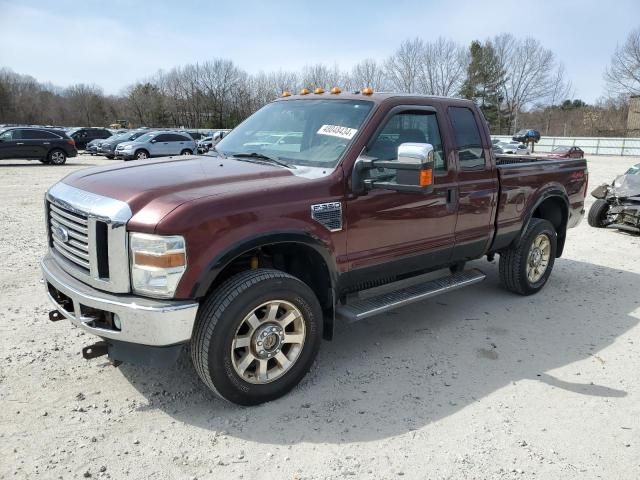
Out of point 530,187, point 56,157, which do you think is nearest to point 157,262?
point 530,187

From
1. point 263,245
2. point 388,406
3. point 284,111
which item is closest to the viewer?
point 263,245

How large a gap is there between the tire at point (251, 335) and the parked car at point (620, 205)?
301 inches

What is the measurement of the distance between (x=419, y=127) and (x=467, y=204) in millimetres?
832

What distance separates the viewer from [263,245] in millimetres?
3127

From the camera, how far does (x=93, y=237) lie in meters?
2.94

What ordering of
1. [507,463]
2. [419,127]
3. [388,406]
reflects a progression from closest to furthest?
[507,463] → [388,406] → [419,127]

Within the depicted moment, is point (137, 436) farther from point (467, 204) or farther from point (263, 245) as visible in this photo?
point (467, 204)

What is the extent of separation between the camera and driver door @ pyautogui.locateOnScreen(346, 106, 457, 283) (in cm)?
365

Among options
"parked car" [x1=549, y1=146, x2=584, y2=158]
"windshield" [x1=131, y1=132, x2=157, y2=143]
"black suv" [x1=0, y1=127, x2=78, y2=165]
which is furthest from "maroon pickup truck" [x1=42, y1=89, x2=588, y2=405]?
"windshield" [x1=131, y1=132, x2=157, y2=143]

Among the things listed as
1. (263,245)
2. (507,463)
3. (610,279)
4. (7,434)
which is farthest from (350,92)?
(610,279)

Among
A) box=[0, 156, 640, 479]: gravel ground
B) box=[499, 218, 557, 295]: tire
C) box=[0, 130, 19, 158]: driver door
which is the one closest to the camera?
box=[0, 156, 640, 479]: gravel ground

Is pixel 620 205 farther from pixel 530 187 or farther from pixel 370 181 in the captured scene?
pixel 370 181

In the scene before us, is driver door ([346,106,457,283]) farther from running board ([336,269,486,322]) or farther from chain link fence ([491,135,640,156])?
chain link fence ([491,135,640,156])

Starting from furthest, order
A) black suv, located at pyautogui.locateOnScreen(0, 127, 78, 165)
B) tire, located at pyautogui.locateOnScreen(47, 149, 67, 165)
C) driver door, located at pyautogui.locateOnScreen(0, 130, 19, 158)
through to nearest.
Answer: tire, located at pyautogui.locateOnScreen(47, 149, 67, 165) → black suv, located at pyautogui.locateOnScreen(0, 127, 78, 165) → driver door, located at pyautogui.locateOnScreen(0, 130, 19, 158)
